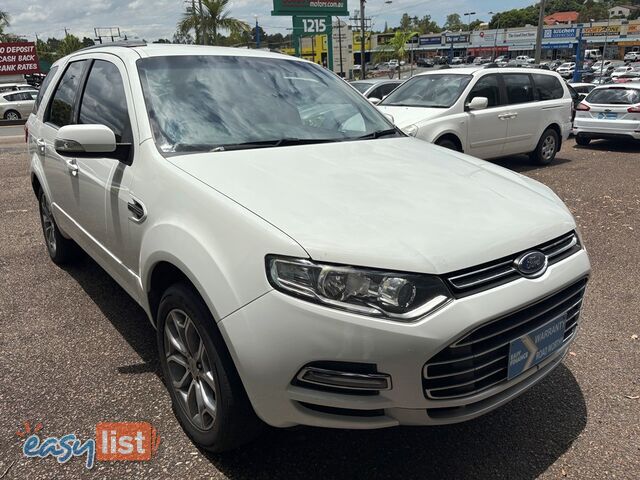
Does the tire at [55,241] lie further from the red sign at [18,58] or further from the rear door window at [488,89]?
the red sign at [18,58]

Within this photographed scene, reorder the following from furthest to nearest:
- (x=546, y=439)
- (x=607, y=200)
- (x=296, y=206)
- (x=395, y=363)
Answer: (x=607, y=200) → (x=546, y=439) → (x=296, y=206) → (x=395, y=363)

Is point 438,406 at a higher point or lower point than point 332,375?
lower

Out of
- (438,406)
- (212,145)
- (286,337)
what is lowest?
(438,406)

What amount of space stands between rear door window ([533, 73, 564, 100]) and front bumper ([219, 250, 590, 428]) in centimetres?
899

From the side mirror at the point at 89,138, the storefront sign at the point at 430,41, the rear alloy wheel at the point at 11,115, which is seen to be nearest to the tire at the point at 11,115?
the rear alloy wheel at the point at 11,115

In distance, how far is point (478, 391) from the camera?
203 cm

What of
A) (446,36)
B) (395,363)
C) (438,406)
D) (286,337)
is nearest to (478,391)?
(438,406)

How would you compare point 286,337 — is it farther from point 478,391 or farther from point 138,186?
point 138,186

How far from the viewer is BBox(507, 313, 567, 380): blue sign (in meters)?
2.08

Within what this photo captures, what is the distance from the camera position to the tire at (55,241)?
4598 millimetres

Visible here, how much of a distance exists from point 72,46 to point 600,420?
166 ft

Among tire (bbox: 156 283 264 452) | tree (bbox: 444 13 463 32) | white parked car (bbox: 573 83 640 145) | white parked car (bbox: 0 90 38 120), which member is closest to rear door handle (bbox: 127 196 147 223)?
tire (bbox: 156 283 264 452)

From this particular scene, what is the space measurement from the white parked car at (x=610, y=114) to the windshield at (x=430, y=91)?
4.93 m

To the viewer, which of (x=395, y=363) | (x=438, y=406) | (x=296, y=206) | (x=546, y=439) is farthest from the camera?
(x=546, y=439)
